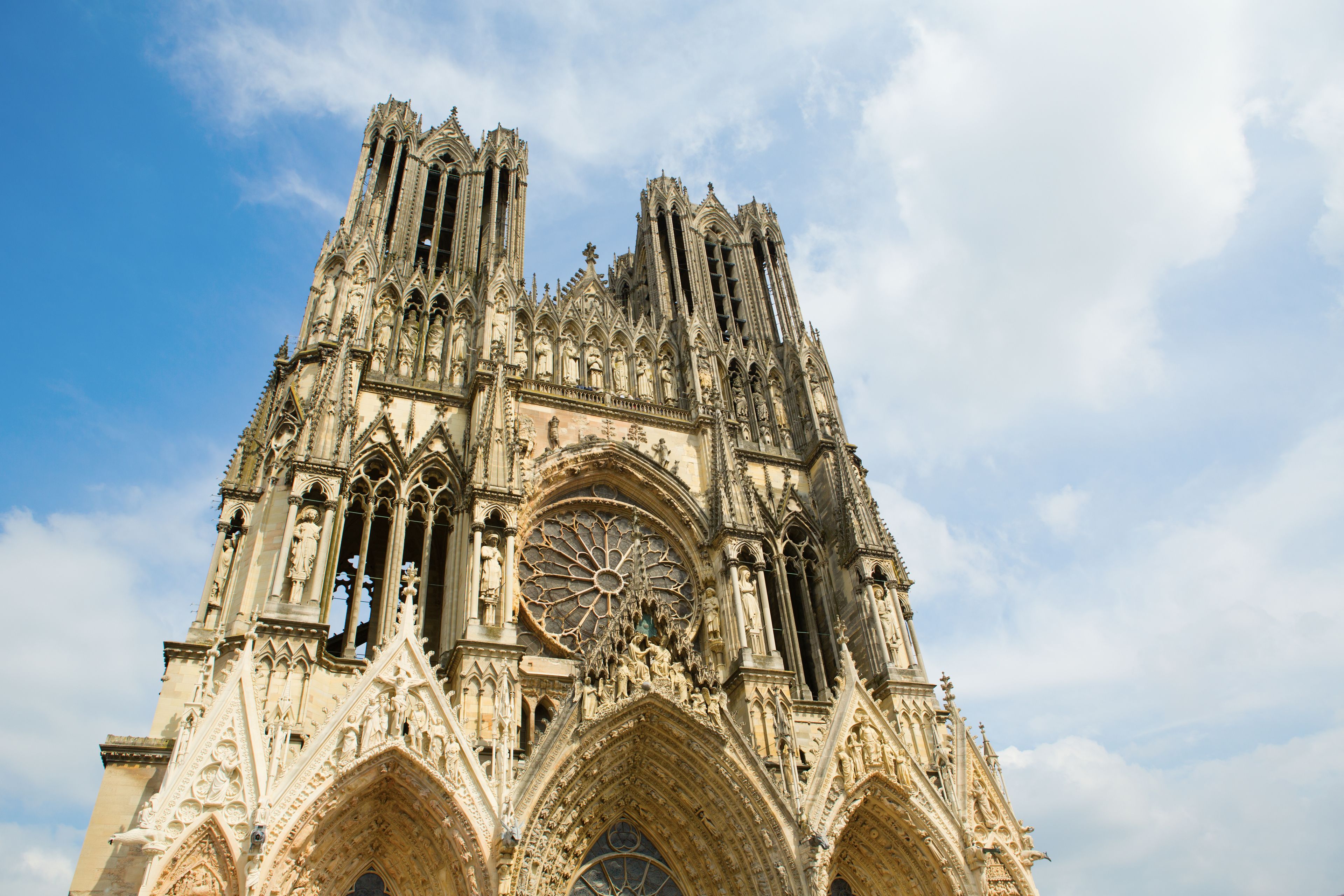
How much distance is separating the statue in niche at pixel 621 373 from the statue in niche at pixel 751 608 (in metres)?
5.32

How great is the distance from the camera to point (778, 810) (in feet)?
46.3

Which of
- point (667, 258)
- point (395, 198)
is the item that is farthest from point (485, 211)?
point (667, 258)

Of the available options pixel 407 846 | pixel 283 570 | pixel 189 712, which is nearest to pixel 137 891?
pixel 189 712

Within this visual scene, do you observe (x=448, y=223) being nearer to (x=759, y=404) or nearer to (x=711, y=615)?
(x=759, y=404)

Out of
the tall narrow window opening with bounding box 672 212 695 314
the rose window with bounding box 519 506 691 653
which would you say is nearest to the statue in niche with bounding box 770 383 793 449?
the tall narrow window opening with bounding box 672 212 695 314

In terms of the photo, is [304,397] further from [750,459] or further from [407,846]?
[750,459]

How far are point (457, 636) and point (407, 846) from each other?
3.35 metres

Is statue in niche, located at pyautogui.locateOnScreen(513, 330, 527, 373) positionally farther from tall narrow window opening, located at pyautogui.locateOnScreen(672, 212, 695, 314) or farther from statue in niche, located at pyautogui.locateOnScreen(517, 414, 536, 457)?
tall narrow window opening, located at pyautogui.locateOnScreen(672, 212, 695, 314)

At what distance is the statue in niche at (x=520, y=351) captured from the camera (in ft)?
66.8

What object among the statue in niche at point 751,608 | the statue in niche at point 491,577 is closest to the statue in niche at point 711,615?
the statue in niche at point 751,608

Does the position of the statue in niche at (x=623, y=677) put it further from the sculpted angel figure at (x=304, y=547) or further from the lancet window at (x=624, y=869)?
the sculpted angel figure at (x=304, y=547)

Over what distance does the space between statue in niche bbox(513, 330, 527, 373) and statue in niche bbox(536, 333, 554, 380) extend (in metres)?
0.27

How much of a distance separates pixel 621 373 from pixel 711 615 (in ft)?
21.7

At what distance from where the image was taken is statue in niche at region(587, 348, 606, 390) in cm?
2108
